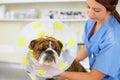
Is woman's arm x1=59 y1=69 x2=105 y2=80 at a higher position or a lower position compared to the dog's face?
lower

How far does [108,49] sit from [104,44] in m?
0.04

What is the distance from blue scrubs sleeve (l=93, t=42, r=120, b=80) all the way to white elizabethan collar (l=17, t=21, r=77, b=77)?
14cm

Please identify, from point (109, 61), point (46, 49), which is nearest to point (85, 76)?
point (109, 61)

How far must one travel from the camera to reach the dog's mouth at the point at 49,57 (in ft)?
3.52

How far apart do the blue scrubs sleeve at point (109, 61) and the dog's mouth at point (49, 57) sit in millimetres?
235

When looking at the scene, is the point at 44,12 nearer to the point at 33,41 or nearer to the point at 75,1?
the point at 75,1

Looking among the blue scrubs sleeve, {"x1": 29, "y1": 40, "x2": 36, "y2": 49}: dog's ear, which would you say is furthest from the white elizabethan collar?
the blue scrubs sleeve

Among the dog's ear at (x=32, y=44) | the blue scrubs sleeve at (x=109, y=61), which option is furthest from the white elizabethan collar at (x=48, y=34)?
the blue scrubs sleeve at (x=109, y=61)

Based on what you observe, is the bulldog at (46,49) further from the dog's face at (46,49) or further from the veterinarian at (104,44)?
the veterinarian at (104,44)

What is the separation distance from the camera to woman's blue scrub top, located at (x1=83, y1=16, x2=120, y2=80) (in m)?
1.13

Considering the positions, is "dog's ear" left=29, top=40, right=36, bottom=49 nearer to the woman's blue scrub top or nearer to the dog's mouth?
the dog's mouth

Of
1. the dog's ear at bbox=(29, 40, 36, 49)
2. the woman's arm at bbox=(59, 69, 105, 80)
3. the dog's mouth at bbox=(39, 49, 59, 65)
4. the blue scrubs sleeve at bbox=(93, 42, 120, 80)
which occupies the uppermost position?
the dog's ear at bbox=(29, 40, 36, 49)

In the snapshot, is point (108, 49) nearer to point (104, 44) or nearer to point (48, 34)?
point (104, 44)

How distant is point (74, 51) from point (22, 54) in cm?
25
